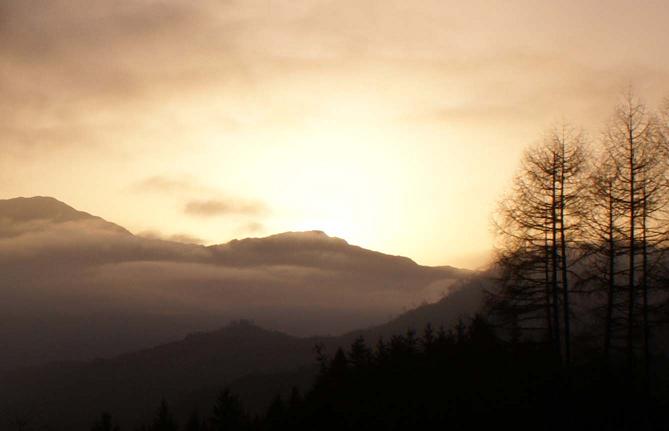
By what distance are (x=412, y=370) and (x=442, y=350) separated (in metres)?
2.42

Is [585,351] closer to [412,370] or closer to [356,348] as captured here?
[412,370]

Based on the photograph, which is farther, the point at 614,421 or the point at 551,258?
the point at 551,258

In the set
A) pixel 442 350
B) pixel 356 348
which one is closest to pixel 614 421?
pixel 442 350

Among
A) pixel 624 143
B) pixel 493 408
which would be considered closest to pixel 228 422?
pixel 493 408

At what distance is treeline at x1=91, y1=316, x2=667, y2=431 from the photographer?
19.5 m

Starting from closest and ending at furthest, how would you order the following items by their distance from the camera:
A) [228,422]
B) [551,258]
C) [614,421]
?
[614,421]
[551,258]
[228,422]

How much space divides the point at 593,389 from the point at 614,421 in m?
1.19

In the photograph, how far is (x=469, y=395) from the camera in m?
22.3

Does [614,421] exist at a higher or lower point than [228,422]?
higher

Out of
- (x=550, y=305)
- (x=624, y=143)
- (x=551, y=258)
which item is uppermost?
(x=624, y=143)

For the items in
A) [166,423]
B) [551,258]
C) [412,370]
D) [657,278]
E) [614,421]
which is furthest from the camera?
[166,423]

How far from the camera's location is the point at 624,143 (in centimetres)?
2459

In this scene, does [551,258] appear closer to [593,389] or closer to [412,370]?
[593,389]

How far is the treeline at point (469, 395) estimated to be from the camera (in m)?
19.5
